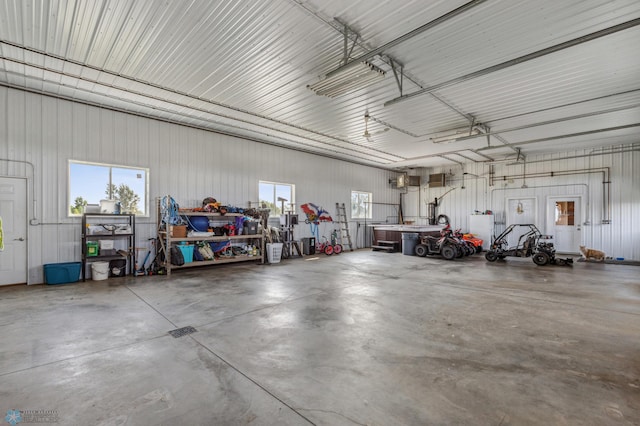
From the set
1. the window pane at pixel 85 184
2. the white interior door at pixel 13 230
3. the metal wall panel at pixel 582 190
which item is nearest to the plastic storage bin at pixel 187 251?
the window pane at pixel 85 184

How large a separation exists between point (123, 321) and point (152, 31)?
3790mm

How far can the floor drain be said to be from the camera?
320 cm

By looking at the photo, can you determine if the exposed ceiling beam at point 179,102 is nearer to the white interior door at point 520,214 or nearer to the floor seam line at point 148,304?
the floor seam line at point 148,304

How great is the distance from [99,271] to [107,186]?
1.91 m

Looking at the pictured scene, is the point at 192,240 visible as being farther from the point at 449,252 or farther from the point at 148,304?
the point at 449,252

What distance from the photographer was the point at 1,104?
526 cm

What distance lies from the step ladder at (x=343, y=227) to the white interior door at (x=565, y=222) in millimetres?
7336

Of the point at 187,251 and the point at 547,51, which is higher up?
the point at 547,51

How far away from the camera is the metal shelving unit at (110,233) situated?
5844mm

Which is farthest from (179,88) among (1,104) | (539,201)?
(539,201)

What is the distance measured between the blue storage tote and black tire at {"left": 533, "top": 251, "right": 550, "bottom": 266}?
1093 centimetres

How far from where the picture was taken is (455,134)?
25.1 feet

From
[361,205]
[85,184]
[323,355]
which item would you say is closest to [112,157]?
[85,184]

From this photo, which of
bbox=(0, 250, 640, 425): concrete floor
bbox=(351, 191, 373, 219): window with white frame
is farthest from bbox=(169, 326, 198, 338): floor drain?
bbox=(351, 191, 373, 219): window with white frame
